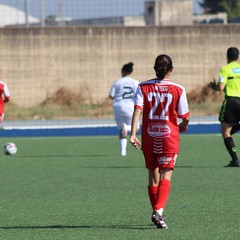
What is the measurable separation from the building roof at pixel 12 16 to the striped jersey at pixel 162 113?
90.3 feet

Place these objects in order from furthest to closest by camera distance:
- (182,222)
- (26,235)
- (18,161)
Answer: (18,161)
(182,222)
(26,235)

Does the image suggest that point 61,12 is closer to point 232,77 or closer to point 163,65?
point 232,77

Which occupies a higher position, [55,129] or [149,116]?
[149,116]

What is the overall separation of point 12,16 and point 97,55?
7.31 metres

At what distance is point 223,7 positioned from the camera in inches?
3009

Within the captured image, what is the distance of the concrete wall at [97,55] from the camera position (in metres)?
33.5

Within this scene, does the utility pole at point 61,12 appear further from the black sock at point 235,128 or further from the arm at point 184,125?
the arm at point 184,125

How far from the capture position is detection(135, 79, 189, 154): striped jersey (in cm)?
923

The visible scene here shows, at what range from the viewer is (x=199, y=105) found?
107 ft

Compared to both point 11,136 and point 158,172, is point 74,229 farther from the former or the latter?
point 11,136

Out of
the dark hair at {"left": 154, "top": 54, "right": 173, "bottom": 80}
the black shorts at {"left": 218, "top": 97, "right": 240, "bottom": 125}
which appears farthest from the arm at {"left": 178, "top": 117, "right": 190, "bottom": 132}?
the black shorts at {"left": 218, "top": 97, "right": 240, "bottom": 125}

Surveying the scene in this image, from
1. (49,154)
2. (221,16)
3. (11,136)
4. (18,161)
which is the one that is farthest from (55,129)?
(221,16)

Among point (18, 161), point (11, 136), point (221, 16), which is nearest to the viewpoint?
point (18, 161)

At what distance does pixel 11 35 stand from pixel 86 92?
11.0 ft
